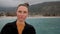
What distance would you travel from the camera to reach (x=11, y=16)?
1426 millimetres

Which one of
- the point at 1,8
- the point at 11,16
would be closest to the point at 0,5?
the point at 1,8

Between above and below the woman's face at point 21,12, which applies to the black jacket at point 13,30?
below

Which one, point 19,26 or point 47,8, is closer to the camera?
point 19,26

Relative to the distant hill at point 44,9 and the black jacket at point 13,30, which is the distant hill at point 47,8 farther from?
the black jacket at point 13,30

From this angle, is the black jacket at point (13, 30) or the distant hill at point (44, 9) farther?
the distant hill at point (44, 9)

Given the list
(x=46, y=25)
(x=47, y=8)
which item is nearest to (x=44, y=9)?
(x=47, y=8)

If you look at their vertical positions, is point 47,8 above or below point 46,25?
above

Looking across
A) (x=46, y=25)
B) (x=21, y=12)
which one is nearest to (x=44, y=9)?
(x=46, y=25)

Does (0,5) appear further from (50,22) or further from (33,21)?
(50,22)

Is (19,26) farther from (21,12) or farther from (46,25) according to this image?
(46,25)

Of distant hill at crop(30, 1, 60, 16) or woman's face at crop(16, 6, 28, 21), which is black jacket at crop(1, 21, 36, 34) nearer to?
woman's face at crop(16, 6, 28, 21)

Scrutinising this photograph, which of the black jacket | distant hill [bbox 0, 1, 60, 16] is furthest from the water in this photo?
the black jacket

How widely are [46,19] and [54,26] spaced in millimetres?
137

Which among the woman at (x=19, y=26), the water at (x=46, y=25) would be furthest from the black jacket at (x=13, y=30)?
the water at (x=46, y=25)
